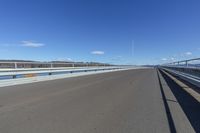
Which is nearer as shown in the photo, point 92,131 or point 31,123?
point 92,131

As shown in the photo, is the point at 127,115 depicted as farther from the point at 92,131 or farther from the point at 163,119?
the point at 92,131

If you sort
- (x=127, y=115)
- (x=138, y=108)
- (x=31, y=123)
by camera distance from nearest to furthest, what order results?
(x=31, y=123), (x=127, y=115), (x=138, y=108)

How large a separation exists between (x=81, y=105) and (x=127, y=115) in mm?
1955

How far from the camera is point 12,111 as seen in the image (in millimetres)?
6453

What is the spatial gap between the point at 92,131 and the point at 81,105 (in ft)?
9.18

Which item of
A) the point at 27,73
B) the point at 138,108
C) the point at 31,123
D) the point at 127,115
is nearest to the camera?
the point at 31,123

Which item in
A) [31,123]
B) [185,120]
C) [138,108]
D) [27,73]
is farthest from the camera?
[27,73]

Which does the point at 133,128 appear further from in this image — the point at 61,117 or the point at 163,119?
the point at 61,117

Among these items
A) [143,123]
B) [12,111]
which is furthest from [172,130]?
[12,111]

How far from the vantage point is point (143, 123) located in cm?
536

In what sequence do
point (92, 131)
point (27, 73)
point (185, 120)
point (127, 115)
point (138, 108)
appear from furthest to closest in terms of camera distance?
point (27, 73)
point (138, 108)
point (127, 115)
point (185, 120)
point (92, 131)

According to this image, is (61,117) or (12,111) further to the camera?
(12,111)

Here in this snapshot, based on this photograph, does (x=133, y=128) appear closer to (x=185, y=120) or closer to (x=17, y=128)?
(x=185, y=120)

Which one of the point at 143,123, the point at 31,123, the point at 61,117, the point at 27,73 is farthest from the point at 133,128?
the point at 27,73
